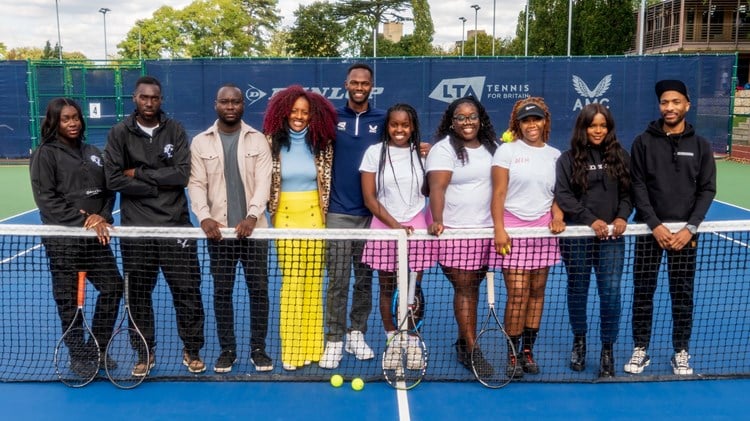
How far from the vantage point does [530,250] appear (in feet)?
15.3

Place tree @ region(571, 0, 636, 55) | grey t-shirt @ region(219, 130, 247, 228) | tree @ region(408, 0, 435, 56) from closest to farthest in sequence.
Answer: grey t-shirt @ region(219, 130, 247, 228) → tree @ region(571, 0, 636, 55) → tree @ region(408, 0, 435, 56)

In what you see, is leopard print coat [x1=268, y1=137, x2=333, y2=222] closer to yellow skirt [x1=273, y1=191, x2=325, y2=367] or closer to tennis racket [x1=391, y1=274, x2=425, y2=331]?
yellow skirt [x1=273, y1=191, x2=325, y2=367]

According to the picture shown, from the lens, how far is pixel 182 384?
183 inches

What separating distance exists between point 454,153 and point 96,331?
272cm

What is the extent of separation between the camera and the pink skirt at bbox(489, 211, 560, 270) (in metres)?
4.66

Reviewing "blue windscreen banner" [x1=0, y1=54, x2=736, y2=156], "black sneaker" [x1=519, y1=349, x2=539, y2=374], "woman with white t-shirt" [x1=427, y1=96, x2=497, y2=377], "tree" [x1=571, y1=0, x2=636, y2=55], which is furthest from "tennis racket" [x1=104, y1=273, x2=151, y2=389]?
"tree" [x1=571, y1=0, x2=636, y2=55]

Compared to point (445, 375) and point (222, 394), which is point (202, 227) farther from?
point (445, 375)

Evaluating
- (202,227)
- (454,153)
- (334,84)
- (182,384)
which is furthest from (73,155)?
(334,84)

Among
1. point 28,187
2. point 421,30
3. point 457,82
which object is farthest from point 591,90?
point 421,30

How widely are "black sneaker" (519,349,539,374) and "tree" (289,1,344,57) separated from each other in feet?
176

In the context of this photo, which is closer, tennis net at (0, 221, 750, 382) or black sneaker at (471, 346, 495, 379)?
tennis net at (0, 221, 750, 382)

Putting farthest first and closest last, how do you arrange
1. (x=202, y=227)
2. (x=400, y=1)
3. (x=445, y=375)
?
(x=400, y=1) < (x=445, y=375) < (x=202, y=227)

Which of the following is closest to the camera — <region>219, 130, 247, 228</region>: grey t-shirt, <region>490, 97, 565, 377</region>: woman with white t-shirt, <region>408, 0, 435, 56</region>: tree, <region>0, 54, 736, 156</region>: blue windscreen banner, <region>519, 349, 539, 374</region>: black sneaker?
<region>490, 97, 565, 377</region>: woman with white t-shirt

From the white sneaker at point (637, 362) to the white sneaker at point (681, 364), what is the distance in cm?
18
